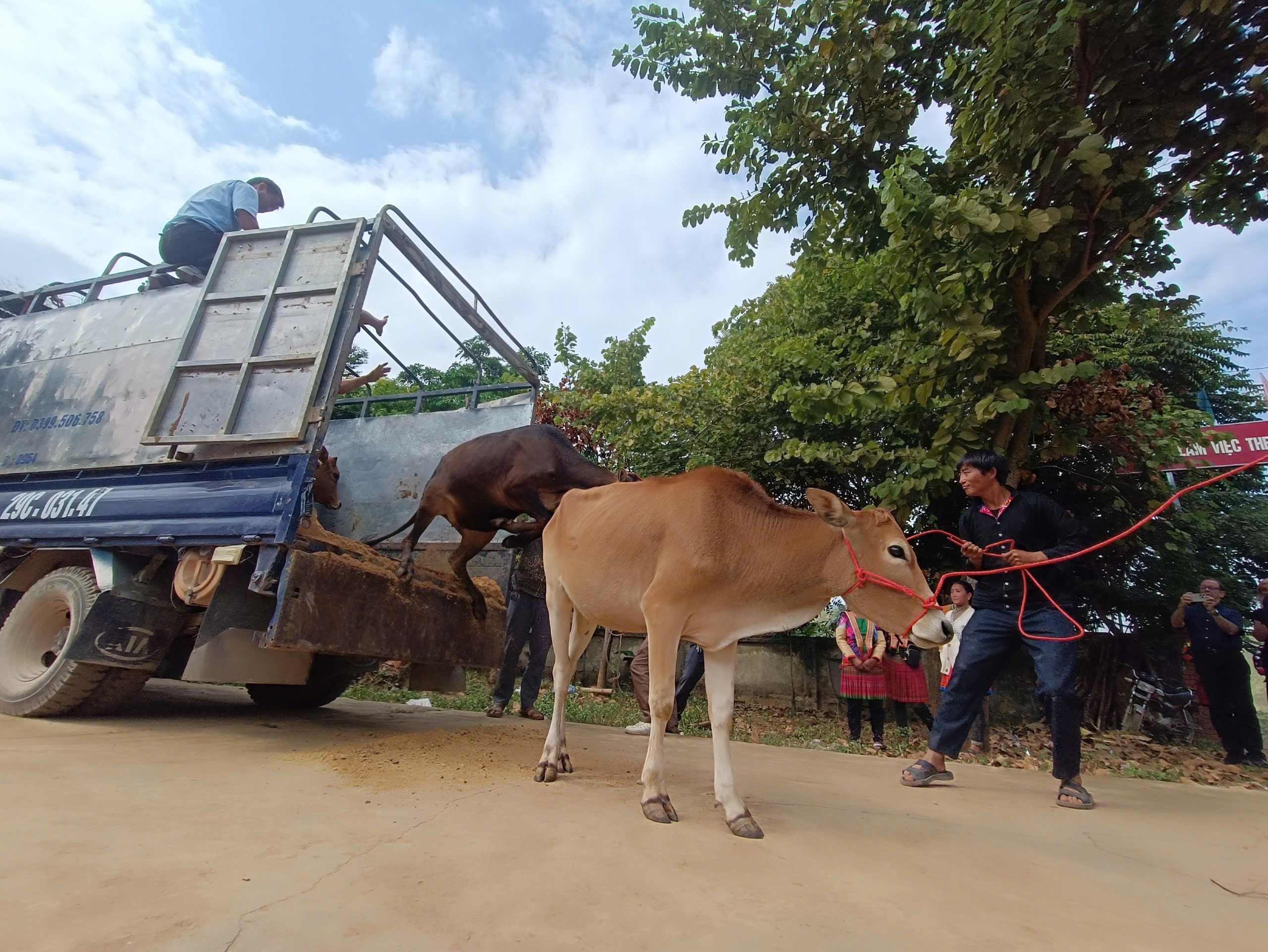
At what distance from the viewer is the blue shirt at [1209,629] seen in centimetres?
698

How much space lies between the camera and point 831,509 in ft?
11.1

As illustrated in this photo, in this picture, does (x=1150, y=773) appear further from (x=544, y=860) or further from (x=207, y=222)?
(x=207, y=222)

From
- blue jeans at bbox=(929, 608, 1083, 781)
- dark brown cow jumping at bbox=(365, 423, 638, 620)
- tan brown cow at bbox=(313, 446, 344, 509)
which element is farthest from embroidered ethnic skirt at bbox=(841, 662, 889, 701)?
tan brown cow at bbox=(313, 446, 344, 509)

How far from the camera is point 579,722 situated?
713 cm

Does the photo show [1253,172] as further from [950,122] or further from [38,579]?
[38,579]

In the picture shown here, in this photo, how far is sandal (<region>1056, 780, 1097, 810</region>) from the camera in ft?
12.6

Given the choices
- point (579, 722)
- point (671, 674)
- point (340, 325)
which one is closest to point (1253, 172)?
point (671, 674)

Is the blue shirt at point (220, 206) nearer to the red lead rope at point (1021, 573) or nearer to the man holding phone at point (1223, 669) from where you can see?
the red lead rope at point (1021, 573)

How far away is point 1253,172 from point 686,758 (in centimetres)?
566

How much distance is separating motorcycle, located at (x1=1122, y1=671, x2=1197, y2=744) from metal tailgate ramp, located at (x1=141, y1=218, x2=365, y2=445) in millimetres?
9905

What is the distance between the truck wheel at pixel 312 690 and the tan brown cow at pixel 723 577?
299 centimetres

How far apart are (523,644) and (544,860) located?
13.7 feet

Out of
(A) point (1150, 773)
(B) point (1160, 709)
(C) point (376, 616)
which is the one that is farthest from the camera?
(B) point (1160, 709)

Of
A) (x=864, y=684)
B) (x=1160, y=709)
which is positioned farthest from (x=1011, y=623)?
(x=1160, y=709)
